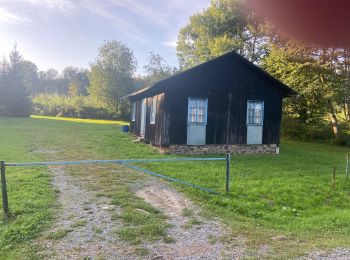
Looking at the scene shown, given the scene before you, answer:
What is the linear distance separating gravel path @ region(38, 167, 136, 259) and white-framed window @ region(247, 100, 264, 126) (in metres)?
10.3

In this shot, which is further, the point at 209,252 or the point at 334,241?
the point at 334,241

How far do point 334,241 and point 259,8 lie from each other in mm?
4861

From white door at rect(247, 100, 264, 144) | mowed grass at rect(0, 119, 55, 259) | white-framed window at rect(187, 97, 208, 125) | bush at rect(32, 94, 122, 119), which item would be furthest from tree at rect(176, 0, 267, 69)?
mowed grass at rect(0, 119, 55, 259)

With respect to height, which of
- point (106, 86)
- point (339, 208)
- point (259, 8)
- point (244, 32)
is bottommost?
point (339, 208)

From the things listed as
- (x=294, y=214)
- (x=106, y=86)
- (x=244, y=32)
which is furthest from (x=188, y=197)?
(x=106, y=86)

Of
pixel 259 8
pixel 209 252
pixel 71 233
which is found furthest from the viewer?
pixel 71 233

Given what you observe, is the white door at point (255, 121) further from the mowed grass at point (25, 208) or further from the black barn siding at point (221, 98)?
the mowed grass at point (25, 208)

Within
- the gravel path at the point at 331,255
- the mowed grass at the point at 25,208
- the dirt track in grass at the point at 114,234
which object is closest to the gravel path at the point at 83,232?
the dirt track in grass at the point at 114,234

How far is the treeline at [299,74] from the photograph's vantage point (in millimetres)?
22703

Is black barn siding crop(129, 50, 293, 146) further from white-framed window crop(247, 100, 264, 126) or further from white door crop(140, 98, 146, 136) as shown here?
white door crop(140, 98, 146, 136)

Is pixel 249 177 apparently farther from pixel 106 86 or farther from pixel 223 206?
pixel 106 86

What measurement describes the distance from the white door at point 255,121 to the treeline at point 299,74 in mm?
4248

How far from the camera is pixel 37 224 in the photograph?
5.24m

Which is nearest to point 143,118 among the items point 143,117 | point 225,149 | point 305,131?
point 143,117
